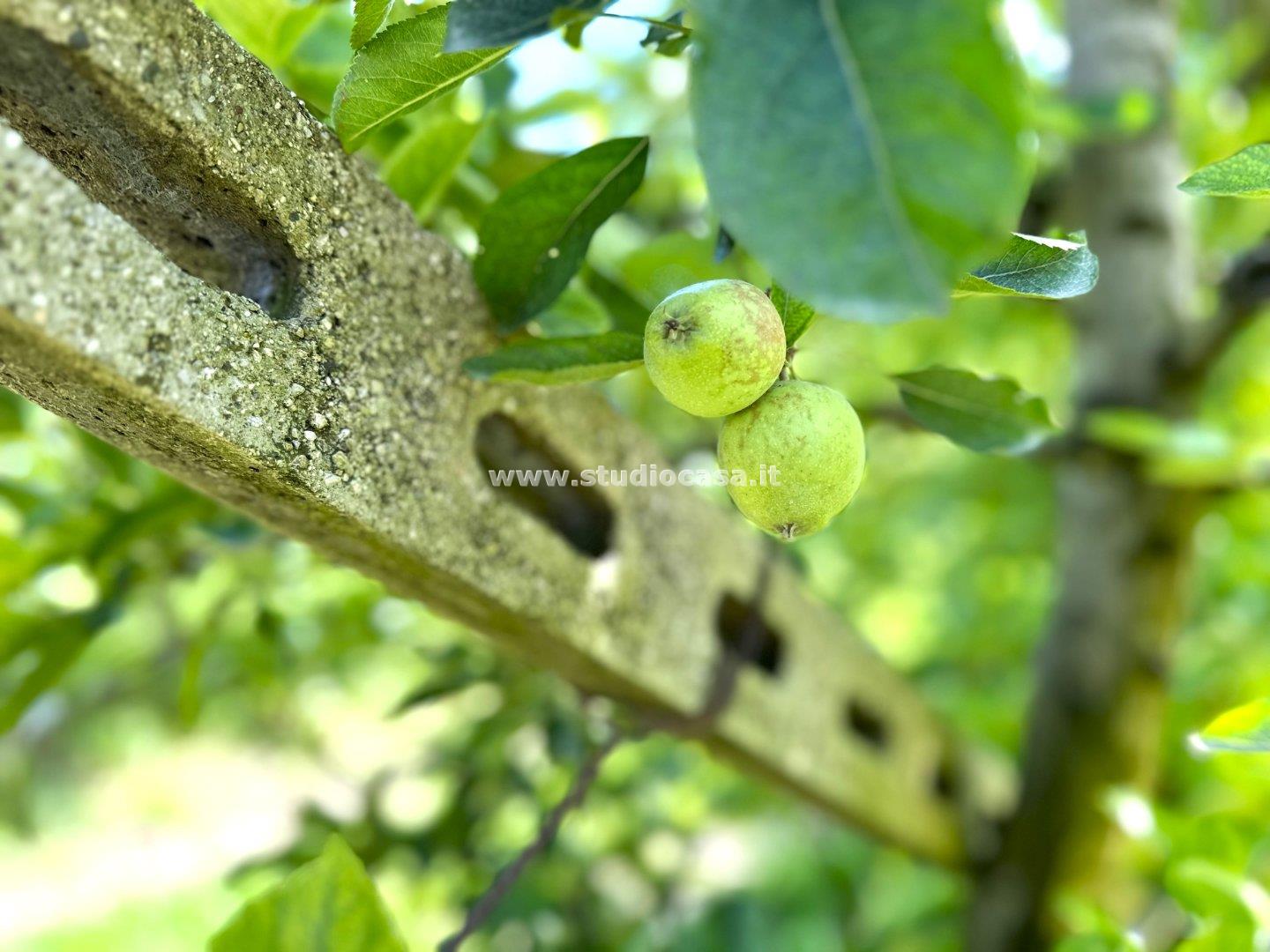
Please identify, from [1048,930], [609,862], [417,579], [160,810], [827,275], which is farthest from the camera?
[160,810]

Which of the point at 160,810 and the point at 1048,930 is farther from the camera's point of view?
the point at 160,810

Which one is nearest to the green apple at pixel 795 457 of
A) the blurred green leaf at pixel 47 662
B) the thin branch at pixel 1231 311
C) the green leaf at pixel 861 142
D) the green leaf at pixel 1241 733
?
the green leaf at pixel 861 142

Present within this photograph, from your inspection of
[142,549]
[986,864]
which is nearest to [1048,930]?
[986,864]

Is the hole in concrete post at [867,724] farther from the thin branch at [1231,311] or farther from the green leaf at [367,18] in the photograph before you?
the green leaf at [367,18]

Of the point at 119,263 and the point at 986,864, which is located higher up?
the point at 119,263

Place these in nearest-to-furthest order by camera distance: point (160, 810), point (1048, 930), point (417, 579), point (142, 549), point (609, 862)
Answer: point (417, 579)
point (142, 549)
point (1048, 930)
point (609, 862)
point (160, 810)

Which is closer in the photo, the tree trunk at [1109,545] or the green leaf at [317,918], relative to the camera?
the green leaf at [317,918]

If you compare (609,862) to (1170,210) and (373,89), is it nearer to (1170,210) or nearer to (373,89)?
(1170,210)

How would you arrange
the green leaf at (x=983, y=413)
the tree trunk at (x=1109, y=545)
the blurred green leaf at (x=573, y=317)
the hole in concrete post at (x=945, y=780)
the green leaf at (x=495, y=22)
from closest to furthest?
the green leaf at (x=495, y=22), the green leaf at (x=983, y=413), the blurred green leaf at (x=573, y=317), the tree trunk at (x=1109, y=545), the hole in concrete post at (x=945, y=780)

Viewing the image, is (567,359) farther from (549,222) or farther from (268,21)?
(268,21)

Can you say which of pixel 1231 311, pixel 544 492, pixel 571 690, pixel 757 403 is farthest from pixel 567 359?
pixel 1231 311
